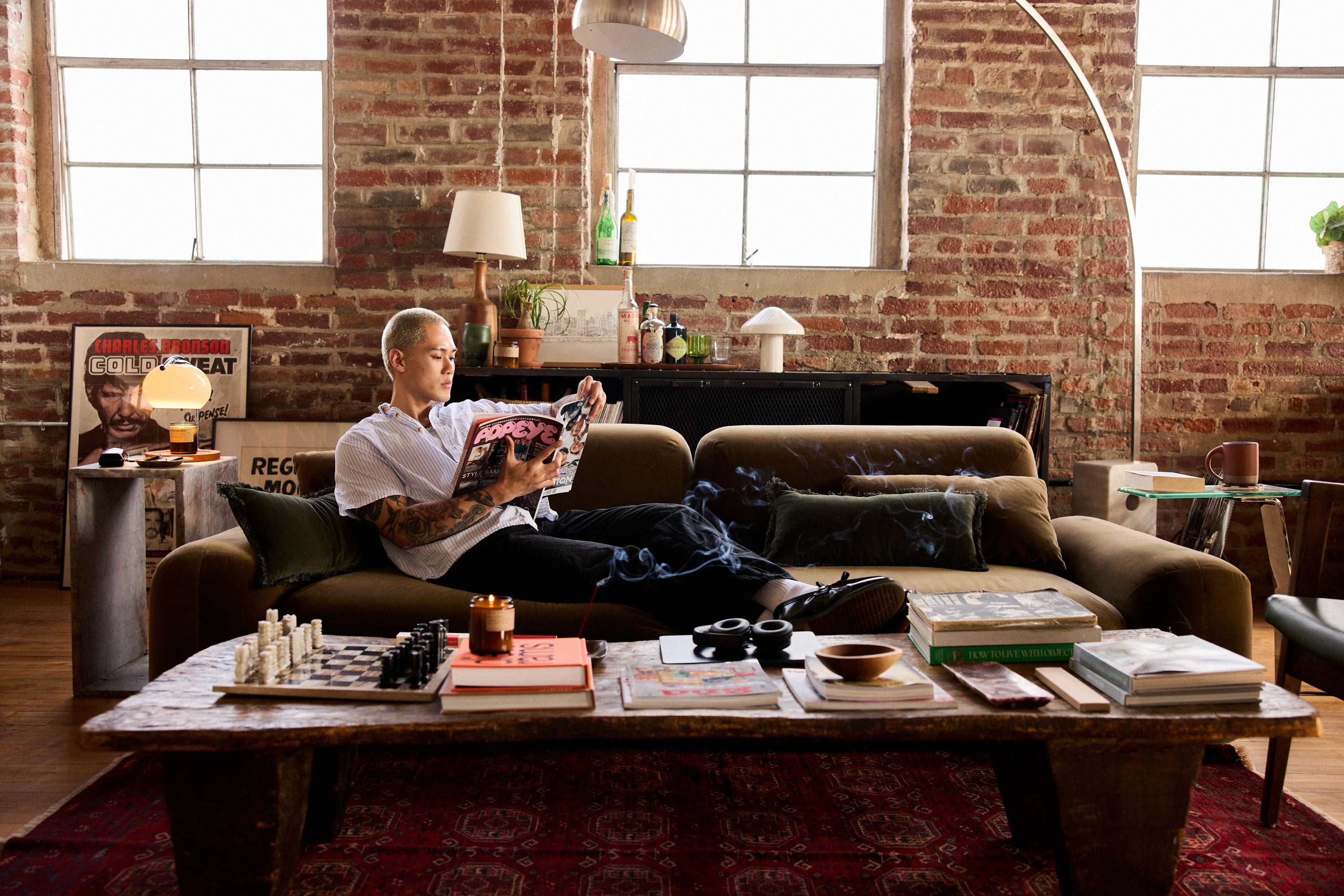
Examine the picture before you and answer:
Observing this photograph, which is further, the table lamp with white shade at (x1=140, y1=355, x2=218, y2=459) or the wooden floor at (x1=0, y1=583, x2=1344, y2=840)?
the table lamp with white shade at (x1=140, y1=355, x2=218, y2=459)

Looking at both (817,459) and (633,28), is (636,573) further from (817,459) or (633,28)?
(633,28)

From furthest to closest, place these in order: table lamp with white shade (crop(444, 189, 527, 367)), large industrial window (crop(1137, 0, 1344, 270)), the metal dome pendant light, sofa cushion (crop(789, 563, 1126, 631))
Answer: large industrial window (crop(1137, 0, 1344, 270))
table lamp with white shade (crop(444, 189, 527, 367))
the metal dome pendant light
sofa cushion (crop(789, 563, 1126, 631))

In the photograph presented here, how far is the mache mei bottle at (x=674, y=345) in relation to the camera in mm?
3498

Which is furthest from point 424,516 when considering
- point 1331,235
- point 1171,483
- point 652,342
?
point 1331,235

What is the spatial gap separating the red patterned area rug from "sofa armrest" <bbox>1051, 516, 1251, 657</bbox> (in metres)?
0.33

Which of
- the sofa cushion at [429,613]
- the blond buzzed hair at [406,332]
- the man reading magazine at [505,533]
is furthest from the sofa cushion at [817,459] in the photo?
the blond buzzed hair at [406,332]

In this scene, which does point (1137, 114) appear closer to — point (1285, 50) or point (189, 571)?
point (1285, 50)

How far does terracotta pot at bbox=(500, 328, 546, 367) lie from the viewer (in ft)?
11.5

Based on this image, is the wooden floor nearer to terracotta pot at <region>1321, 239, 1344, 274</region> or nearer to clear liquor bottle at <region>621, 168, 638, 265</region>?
terracotta pot at <region>1321, 239, 1344, 274</region>

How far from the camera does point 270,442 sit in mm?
3686

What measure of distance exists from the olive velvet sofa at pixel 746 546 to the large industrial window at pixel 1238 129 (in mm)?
1941

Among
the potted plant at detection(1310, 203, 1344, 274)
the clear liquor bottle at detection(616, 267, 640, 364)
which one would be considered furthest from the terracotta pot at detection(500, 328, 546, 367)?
the potted plant at detection(1310, 203, 1344, 274)

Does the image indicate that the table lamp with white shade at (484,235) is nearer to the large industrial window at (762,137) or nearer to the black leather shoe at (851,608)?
the large industrial window at (762,137)

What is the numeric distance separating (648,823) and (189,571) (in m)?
1.12
